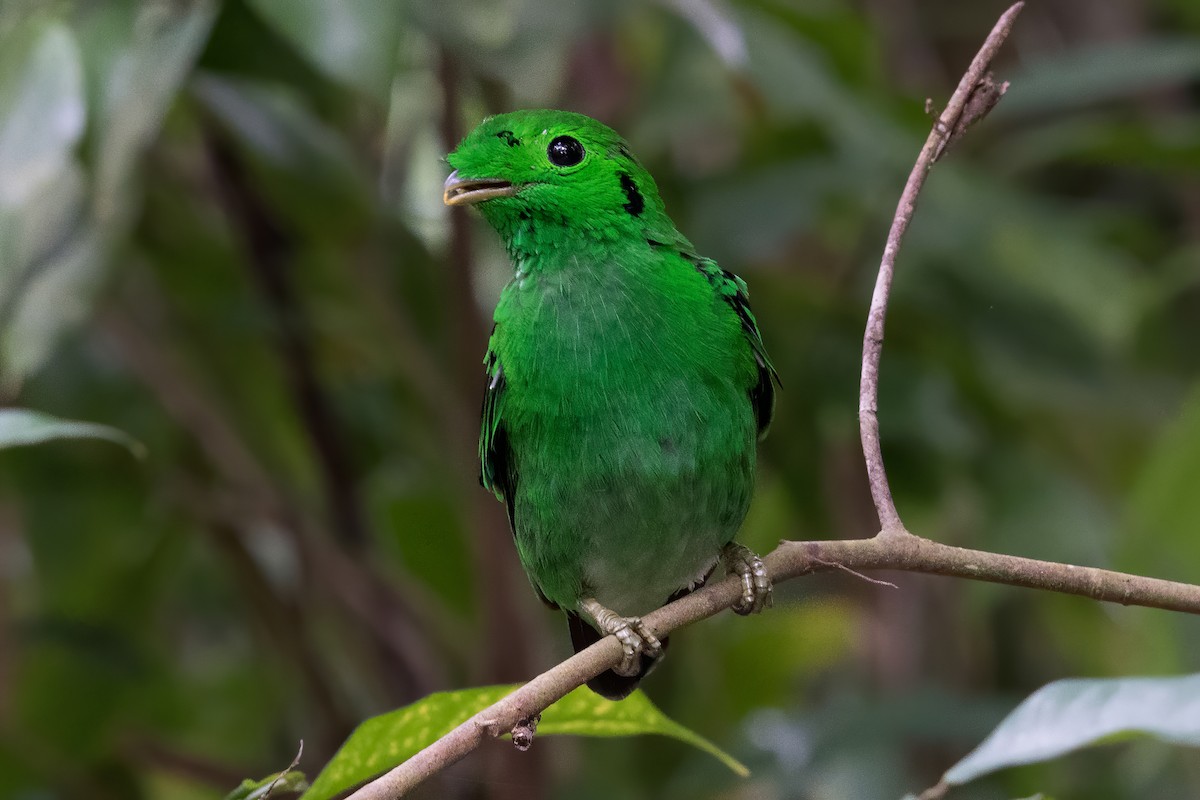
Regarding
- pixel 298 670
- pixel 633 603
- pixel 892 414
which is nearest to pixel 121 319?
pixel 298 670

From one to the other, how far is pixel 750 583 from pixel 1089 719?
0.73 m

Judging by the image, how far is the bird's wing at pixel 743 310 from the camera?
8.36 feet

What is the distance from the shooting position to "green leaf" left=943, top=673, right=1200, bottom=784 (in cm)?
154

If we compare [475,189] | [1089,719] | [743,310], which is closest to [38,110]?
[475,189]

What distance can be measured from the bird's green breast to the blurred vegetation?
0.89 metres

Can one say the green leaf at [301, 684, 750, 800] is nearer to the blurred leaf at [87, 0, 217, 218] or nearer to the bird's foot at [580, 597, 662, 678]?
the bird's foot at [580, 597, 662, 678]

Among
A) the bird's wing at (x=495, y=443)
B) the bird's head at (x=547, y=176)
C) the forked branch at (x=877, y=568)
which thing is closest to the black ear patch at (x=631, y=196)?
the bird's head at (x=547, y=176)

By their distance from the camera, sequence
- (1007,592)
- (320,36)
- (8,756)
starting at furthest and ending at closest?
(1007,592), (8,756), (320,36)

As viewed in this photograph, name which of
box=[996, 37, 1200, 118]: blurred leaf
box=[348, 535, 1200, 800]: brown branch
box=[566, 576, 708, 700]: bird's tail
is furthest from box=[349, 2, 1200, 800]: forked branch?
box=[996, 37, 1200, 118]: blurred leaf

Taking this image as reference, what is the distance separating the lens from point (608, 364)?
2.39 meters

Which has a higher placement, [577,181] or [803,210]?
[803,210]

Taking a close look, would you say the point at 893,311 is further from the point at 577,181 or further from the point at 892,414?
the point at 577,181

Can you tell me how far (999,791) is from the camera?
4.38 meters

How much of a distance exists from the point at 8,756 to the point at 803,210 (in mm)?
2515
